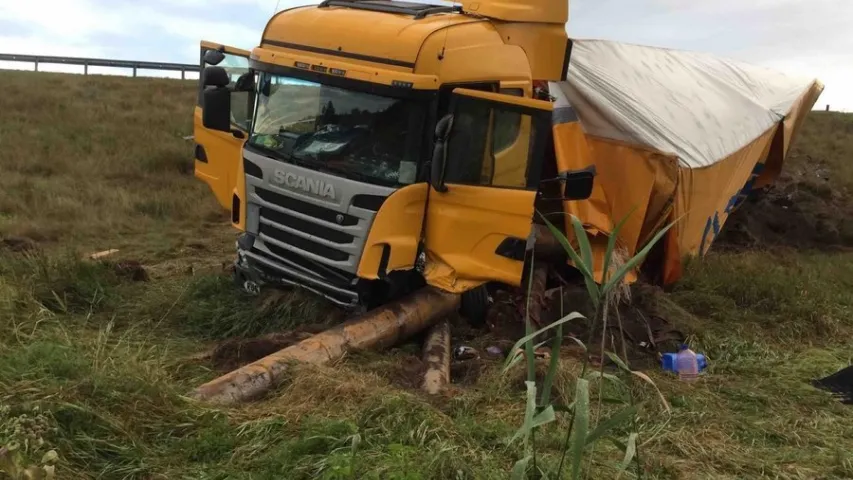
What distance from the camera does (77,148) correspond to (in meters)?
14.2

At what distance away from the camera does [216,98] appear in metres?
6.36

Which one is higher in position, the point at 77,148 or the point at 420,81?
the point at 420,81

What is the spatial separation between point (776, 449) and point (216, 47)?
19.0 feet

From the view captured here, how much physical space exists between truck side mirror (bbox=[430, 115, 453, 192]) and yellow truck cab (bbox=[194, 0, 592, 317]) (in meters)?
0.01

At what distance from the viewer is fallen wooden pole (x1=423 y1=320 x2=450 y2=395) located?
201 inches

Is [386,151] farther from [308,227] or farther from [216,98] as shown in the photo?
[216,98]

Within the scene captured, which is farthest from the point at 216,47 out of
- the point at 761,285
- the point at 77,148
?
the point at 77,148

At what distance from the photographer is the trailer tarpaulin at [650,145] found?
7.47 metres

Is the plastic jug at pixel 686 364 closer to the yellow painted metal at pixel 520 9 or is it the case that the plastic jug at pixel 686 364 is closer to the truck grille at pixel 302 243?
the truck grille at pixel 302 243

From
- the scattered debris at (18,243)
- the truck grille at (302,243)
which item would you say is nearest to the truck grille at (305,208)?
the truck grille at (302,243)

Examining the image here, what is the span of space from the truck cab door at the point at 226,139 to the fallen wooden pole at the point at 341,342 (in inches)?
85.3

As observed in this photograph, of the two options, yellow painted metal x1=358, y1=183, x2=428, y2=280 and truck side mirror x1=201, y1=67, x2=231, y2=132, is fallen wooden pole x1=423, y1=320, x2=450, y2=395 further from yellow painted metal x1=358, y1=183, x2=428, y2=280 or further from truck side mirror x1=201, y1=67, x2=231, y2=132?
truck side mirror x1=201, y1=67, x2=231, y2=132

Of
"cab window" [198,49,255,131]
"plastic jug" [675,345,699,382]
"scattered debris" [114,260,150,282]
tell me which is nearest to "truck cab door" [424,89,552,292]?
"plastic jug" [675,345,699,382]

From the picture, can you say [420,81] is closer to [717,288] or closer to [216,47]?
[216,47]
